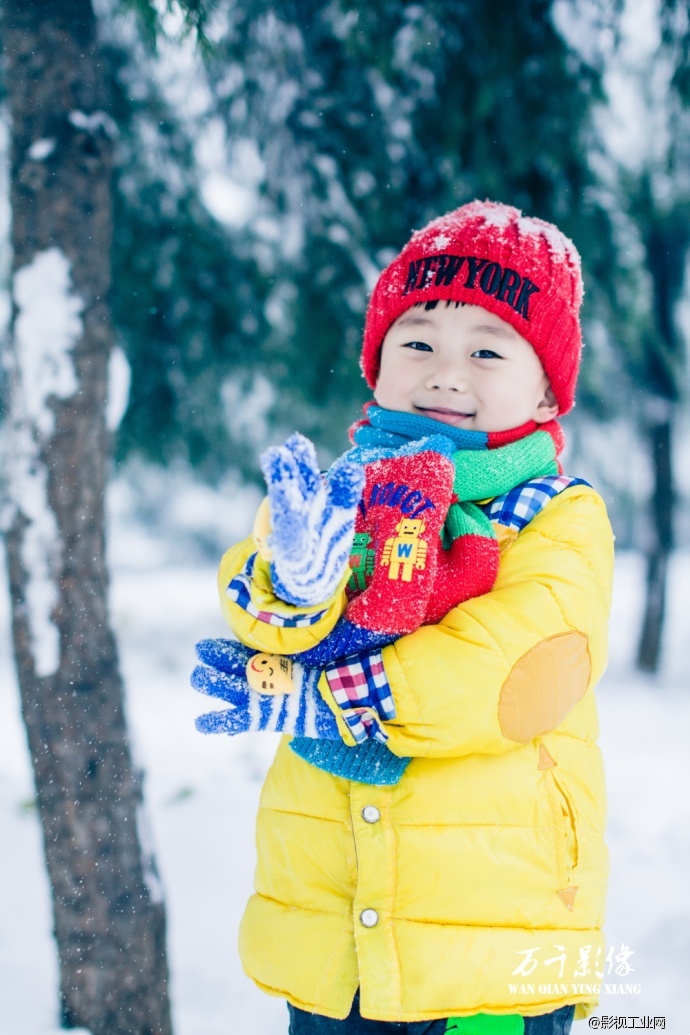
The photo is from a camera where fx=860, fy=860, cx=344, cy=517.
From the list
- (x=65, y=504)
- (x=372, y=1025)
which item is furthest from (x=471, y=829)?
(x=65, y=504)

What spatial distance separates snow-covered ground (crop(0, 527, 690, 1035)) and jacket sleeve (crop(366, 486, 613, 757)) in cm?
146

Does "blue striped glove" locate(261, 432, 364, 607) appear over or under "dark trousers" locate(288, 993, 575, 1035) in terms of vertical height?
over

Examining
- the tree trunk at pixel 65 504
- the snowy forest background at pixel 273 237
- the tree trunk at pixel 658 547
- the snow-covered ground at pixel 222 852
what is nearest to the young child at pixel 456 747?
the tree trunk at pixel 65 504

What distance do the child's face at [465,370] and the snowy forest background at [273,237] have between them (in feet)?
3.65

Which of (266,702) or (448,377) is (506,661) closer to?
(266,702)

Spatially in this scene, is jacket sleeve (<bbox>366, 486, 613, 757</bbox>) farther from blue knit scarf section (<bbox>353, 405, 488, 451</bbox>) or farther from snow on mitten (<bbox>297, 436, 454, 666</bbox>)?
blue knit scarf section (<bbox>353, 405, 488, 451</bbox>)

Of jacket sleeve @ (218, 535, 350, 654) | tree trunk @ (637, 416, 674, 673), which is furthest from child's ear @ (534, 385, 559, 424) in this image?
tree trunk @ (637, 416, 674, 673)

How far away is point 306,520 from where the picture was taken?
1055mm

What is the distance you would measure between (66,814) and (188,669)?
5.27 meters

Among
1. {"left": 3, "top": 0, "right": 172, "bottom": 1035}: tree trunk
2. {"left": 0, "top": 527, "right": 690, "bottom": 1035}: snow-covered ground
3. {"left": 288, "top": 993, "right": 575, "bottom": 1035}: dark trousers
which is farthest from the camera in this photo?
{"left": 0, "top": 527, "right": 690, "bottom": 1035}: snow-covered ground

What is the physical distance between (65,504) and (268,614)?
130 centimetres

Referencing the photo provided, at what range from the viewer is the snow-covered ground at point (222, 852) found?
273cm

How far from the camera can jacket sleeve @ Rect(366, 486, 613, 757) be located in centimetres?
129

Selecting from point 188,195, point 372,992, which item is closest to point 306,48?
point 188,195
